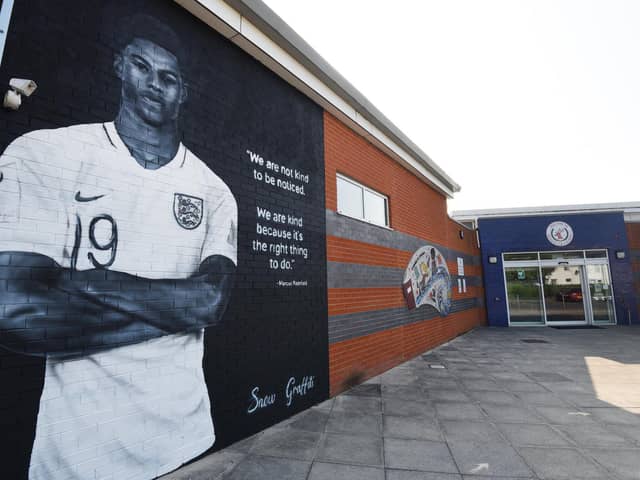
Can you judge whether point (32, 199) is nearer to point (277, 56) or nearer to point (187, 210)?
point (187, 210)

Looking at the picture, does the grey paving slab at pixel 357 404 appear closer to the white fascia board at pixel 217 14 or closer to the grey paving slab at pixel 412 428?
the grey paving slab at pixel 412 428

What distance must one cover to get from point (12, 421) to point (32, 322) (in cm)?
72

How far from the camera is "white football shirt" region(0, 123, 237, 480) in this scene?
2791 millimetres

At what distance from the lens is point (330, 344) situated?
621 centimetres

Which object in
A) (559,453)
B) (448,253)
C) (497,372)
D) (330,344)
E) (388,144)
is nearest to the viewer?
(559,453)

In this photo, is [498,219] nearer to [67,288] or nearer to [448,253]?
[448,253]

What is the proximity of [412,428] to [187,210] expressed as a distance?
162 inches

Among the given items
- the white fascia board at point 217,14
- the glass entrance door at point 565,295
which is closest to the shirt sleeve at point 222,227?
the white fascia board at point 217,14

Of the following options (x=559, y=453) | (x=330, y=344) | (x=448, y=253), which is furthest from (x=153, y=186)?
(x=448, y=253)

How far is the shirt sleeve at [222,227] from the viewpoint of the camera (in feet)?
14.0

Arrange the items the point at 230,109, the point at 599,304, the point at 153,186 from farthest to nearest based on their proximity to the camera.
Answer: the point at 599,304, the point at 230,109, the point at 153,186

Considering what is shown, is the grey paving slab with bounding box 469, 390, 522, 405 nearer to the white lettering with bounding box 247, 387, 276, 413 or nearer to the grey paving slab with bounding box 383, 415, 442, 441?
the grey paving slab with bounding box 383, 415, 442, 441

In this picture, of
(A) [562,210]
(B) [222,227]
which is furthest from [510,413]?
(A) [562,210]

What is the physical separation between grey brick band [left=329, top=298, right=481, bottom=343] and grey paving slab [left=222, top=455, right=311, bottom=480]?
101 inches
